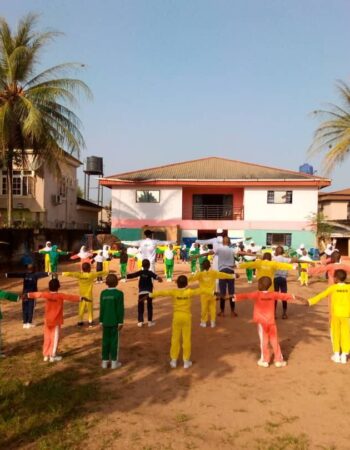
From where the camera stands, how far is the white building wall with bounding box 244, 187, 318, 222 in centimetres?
2861

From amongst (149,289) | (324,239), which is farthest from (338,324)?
(324,239)

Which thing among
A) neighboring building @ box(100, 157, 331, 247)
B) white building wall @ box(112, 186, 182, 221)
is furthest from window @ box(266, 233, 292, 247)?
white building wall @ box(112, 186, 182, 221)

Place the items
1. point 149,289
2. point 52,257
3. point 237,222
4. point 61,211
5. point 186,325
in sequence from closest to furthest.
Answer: point 186,325
point 149,289
point 52,257
point 237,222
point 61,211

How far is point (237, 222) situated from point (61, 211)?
1272 cm

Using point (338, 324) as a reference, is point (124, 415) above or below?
below

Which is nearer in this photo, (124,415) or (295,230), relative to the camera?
(124,415)

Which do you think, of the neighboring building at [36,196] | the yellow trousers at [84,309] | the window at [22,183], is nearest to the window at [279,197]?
the neighboring building at [36,196]

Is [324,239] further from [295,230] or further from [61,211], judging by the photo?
[61,211]

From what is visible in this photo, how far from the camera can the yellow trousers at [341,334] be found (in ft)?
22.0

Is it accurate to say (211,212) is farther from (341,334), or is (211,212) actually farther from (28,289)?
(341,334)

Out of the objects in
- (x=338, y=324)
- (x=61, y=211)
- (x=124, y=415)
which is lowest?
(x=124, y=415)

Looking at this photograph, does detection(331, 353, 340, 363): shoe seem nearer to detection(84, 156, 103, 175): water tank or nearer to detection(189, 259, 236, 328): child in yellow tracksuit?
detection(189, 259, 236, 328): child in yellow tracksuit

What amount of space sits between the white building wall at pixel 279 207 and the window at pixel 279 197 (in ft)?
0.69

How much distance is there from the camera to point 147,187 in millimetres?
29594
